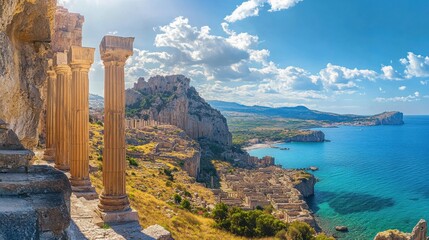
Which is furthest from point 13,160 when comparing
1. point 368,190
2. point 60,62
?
point 368,190

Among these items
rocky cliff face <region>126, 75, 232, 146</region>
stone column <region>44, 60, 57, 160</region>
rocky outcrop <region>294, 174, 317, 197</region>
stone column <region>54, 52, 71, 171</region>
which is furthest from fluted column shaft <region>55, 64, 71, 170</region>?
rocky cliff face <region>126, 75, 232, 146</region>

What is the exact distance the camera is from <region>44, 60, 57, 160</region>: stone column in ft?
45.0

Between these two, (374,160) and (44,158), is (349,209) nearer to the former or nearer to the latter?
(44,158)

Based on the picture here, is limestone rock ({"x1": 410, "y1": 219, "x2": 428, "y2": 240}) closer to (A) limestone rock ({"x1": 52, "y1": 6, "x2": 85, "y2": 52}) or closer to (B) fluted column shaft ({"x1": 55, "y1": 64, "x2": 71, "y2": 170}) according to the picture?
(B) fluted column shaft ({"x1": 55, "y1": 64, "x2": 71, "y2": 170})

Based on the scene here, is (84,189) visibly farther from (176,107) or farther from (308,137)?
(308,137)

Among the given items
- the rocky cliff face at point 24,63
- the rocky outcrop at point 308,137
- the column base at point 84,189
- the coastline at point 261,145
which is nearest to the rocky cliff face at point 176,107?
the coastline at point 261,145

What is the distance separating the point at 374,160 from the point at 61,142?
106 m

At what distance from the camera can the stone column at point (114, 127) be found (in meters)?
9.01

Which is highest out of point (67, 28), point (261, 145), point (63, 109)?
point (67, 28)

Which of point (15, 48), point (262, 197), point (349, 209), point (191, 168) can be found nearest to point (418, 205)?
point (349, 209)

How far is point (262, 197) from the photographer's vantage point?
4138 centimetres

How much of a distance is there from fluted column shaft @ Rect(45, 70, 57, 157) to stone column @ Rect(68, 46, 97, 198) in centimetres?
330

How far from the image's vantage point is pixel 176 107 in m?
84.1

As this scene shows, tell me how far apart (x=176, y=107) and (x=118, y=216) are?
75.7 metres
